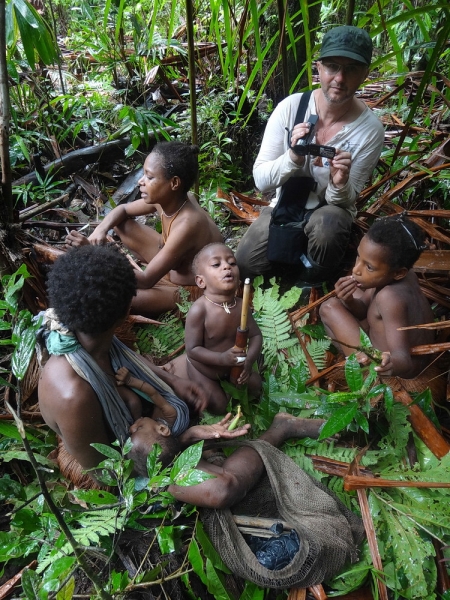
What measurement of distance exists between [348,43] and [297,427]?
2.15 metres

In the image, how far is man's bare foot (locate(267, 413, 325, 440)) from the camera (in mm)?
2422

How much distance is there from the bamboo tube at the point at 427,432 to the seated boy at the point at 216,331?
0.80 meters

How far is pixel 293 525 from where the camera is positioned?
205 cm

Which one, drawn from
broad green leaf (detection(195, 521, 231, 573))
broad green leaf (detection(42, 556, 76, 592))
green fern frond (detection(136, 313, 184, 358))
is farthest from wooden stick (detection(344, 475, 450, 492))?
green fern frond (detection(136, 313, 184, 358))

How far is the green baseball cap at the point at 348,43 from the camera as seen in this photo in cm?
275

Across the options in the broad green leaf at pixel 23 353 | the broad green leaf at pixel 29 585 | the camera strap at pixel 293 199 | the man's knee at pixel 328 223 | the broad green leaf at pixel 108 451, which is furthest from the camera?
the camera strap at pixel 293 199

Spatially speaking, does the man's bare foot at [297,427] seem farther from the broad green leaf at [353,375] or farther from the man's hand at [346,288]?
the man's hand at [346,288]

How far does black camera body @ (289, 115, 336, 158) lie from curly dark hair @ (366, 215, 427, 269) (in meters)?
0.57

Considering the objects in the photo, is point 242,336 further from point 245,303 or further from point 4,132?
point 4,132

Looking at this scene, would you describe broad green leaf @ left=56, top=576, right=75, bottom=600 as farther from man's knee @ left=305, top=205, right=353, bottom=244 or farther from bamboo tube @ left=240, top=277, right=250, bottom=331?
man's knee @ left=305, top=205, right=353, bottom=244

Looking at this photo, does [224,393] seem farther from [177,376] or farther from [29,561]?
[29,561]

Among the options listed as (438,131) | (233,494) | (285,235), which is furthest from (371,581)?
(438,131)

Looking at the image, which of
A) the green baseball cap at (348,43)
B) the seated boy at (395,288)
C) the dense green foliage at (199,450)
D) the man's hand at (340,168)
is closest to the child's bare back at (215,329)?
the dense green foliage at (199,450)

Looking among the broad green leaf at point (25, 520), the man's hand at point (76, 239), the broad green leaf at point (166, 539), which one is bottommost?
the broad green leaf at point (166, 539)
